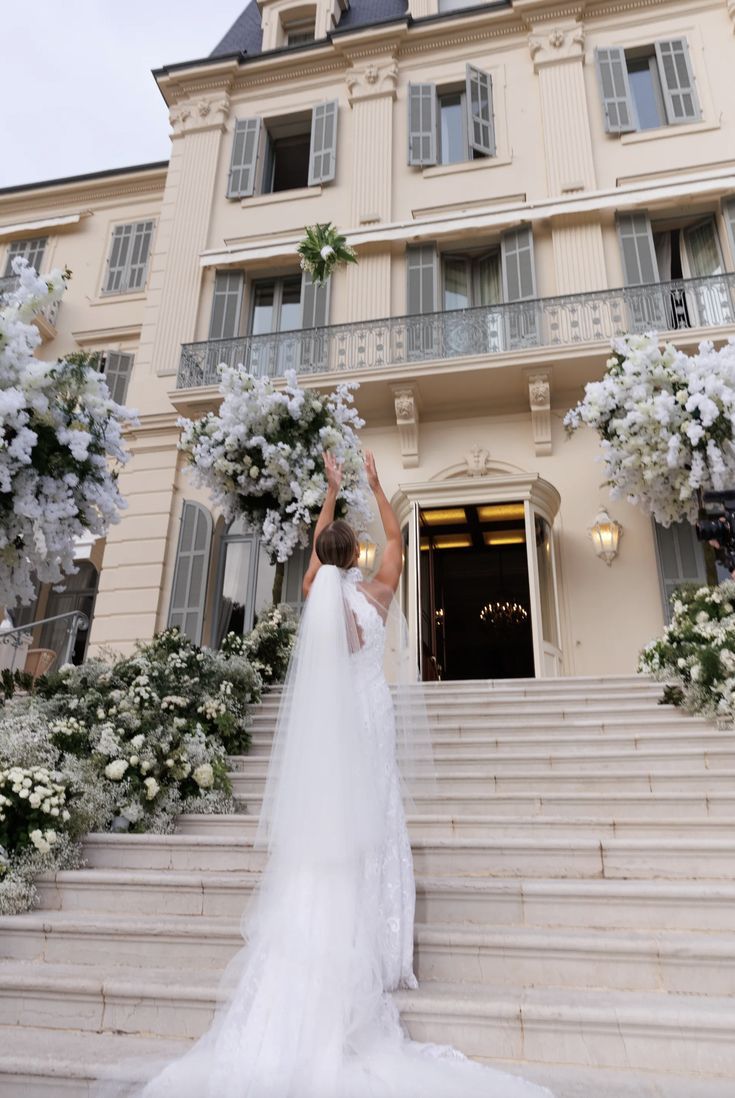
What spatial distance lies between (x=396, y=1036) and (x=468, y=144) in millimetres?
12923

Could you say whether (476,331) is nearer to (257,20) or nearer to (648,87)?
(648,87)

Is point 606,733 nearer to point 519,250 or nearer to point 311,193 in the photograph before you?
point 519,250

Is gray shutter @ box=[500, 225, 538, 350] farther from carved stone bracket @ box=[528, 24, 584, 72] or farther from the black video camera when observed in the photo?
the black video camera

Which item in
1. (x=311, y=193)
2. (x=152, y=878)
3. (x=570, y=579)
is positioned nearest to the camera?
(x=152, y=878)

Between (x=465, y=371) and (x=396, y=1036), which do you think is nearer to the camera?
(x=396, y=1036)

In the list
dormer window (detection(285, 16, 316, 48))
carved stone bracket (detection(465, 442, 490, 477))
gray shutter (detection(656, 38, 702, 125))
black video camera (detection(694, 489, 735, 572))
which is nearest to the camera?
black video camera (detection(694, 489, 735, 572))

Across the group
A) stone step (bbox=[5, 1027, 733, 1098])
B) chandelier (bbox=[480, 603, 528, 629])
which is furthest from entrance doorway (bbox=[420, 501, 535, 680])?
stone step (bbox=[5, 1027, 733, 1098])

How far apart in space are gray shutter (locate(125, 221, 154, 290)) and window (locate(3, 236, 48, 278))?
2.11 m

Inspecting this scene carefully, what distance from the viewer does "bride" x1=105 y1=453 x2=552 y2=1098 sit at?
212cm

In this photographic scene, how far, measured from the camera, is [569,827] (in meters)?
3.85

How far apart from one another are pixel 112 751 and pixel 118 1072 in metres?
2.37

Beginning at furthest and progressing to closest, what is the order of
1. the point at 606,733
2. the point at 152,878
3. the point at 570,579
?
the point at 570,579 < the point at 606,733 < the point at 152,878

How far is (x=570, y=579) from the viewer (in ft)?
30.7

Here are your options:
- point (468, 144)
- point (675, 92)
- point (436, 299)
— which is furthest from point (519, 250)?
point (675, 92)
